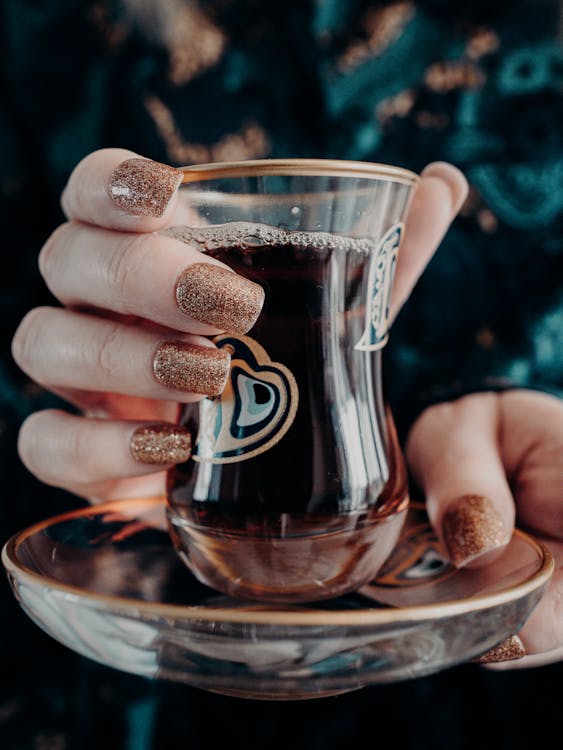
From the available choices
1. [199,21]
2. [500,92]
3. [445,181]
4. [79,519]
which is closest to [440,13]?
[500,92]

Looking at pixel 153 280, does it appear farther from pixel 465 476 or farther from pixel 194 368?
pixel 465 476

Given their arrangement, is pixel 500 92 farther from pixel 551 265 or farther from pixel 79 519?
pixel 79 519

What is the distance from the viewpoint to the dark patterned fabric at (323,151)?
88 cm

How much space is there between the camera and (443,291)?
905 mm

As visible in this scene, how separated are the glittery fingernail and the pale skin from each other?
11 mm

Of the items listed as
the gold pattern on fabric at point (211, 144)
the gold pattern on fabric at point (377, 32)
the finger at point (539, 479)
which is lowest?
the finger at point (539, 479)

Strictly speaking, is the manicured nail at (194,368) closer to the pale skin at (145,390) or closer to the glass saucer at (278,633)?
the pale skin at (145,390)

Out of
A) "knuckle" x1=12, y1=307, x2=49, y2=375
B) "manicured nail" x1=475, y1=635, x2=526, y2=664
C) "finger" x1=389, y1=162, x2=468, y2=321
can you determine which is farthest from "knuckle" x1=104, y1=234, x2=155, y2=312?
"manicured nail" x1=475, y1=635, x2=526, y2=664

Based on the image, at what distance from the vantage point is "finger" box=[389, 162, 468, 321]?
1.93 feet

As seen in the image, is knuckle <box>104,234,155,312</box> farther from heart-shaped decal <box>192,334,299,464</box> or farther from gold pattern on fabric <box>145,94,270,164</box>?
gold pattern on fabric <box>145,94,270,164</box>

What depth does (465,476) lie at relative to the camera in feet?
1.71

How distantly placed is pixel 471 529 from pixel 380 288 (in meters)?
0.18

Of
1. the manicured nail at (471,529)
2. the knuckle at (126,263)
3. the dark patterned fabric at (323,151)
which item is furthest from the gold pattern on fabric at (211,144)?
the manicured nail at (471,529)

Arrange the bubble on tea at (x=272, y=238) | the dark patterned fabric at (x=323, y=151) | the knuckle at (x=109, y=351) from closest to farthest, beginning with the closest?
the bubble on tea at (x=272, y=238)
the knuckle at (x=109, y=351)
the dark patterned fabric at (x=323, y=151)
